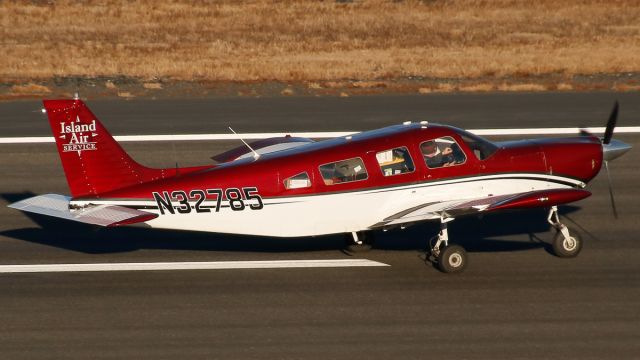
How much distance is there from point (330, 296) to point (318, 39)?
36.5 meters

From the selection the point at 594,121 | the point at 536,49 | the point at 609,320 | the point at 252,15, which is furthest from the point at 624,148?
the point at 252,15

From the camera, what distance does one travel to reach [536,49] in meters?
45.5

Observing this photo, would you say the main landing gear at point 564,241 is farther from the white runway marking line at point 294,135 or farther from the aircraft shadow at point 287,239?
the white runway marking line at point 294,135

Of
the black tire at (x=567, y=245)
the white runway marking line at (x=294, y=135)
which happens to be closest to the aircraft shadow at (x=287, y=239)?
the black tire at (x=567, y=245)

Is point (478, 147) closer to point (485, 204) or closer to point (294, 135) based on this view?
point (485, 204)

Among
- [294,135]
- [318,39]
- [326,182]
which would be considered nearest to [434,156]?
[326,182]

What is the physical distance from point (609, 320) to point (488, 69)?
89.3ft

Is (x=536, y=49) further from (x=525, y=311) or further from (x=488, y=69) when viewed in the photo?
(x=525, y=311)

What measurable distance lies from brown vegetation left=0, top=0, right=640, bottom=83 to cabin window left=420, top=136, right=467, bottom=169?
1881 centimetres

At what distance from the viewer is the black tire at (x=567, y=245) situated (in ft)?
50.1

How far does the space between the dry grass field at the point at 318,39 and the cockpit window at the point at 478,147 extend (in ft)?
69.6

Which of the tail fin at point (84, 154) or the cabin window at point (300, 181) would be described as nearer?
the tail fin at point (84, 154)

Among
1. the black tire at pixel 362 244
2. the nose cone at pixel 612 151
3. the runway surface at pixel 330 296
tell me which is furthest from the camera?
the black tire at pixel 362 244

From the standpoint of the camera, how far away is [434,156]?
1479 centimetres
